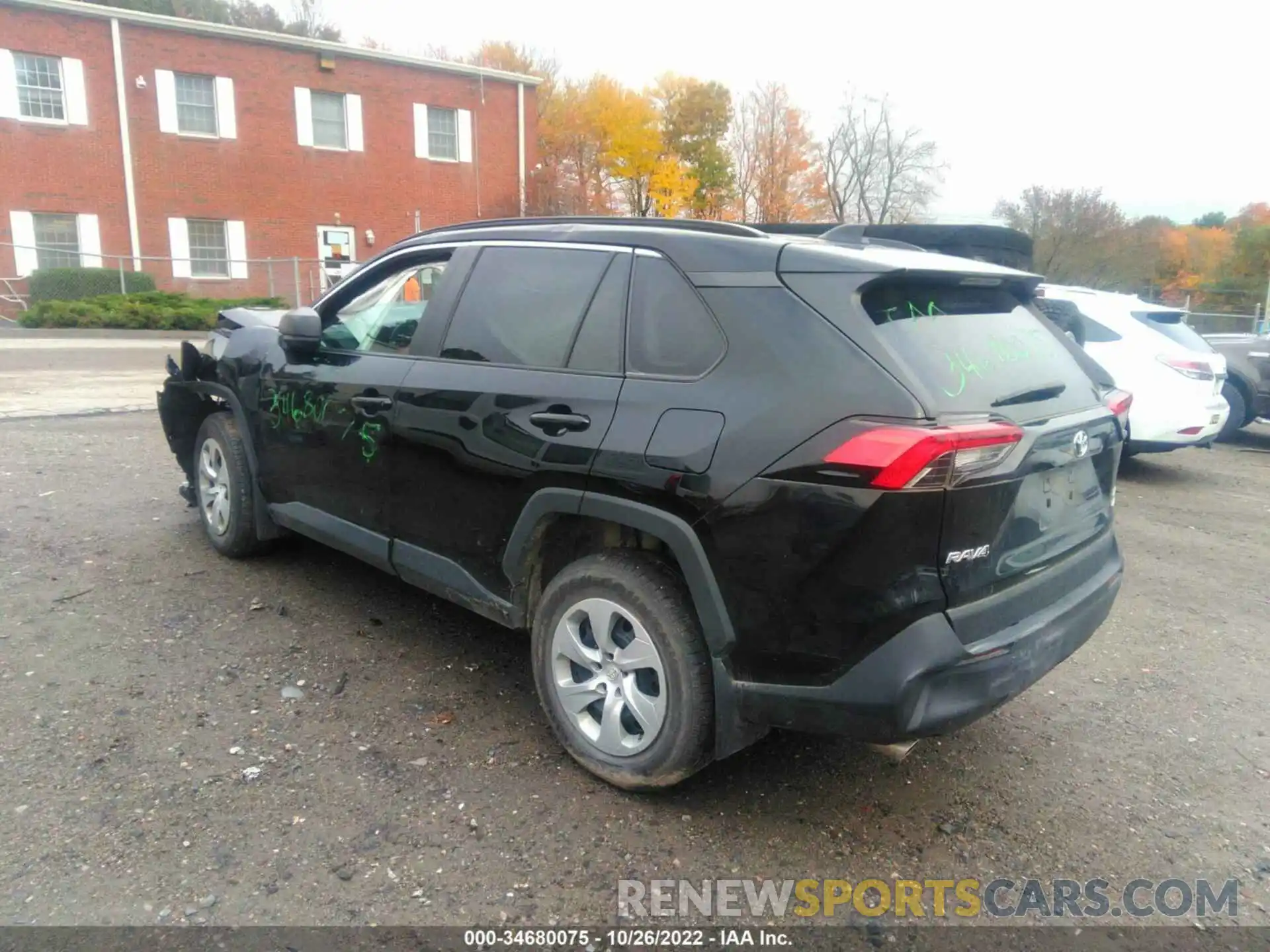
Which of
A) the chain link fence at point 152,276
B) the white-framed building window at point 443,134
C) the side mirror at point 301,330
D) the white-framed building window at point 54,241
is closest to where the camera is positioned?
the side mirror at point 301,330

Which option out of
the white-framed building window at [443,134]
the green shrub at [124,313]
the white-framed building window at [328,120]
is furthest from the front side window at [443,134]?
the green shrub at [124,313]

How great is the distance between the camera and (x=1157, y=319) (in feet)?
27.9

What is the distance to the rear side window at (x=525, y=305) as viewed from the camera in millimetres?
3246

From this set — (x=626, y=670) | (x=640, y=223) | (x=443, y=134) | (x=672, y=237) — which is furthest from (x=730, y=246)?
(x=443, y=134)

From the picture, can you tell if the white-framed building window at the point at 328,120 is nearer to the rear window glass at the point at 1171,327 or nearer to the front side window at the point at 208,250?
the front side window at the point at 208,250

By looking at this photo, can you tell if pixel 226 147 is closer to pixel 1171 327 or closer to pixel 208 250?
pixel 208 250

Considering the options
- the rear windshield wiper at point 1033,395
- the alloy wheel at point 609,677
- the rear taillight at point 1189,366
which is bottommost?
the alloy wheel at point 609,677

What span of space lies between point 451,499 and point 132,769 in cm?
141

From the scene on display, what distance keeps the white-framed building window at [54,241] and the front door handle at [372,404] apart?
73.6ft

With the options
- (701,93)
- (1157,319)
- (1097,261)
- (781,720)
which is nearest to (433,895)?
(781,720)

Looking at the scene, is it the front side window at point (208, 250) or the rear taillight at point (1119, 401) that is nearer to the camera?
the rear taillight at point (1119, 401)

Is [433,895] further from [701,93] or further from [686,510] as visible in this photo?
[701,93]

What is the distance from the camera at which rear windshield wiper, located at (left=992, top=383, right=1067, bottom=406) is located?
273 cm

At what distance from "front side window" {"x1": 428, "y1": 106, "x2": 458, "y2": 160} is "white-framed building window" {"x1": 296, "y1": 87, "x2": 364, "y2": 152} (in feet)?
7.17
